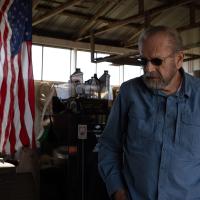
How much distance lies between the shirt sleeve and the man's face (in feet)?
0.72

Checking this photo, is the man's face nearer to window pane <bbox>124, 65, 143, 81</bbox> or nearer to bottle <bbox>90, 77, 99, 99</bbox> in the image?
bottle <bbox>90, 77, 99, 99</bbox>

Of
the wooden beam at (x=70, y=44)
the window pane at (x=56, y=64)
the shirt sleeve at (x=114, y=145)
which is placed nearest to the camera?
the shirt sleeve at (x=114, y=145)

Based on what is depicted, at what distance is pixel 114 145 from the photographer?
185cm

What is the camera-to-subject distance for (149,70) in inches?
64.6

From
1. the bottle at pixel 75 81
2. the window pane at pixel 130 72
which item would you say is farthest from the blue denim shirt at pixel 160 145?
the window pane at pixel 130 72

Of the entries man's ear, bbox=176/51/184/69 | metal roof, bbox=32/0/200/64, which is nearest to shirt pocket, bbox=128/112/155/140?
man's ear, bbox=176/51/184/69

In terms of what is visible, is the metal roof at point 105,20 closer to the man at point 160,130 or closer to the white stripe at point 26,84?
the white stripe at point 26,84

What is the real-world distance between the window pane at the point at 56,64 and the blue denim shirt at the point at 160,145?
766 cm

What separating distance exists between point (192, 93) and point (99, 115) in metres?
2.34

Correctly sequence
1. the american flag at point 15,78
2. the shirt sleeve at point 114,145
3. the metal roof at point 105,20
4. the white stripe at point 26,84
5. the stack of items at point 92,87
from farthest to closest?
the metal roof at point 105,20
the stack of items at point 92,87
the white stripe at point 26,84
the american flag at point 15,78
the shirt sleeve at point 114,145

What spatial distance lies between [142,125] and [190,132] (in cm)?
20

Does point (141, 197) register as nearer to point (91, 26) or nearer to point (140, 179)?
point (140, 179)

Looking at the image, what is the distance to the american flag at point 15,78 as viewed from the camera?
348 centimetres

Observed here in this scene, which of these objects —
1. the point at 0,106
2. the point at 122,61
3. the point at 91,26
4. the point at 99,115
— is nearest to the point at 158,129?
the point at 0,106
